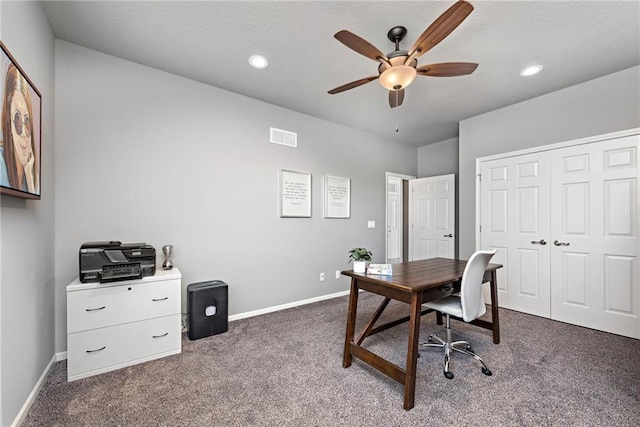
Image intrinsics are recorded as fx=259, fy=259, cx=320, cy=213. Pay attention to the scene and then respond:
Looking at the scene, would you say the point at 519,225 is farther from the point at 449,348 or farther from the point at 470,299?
the point at 449,348

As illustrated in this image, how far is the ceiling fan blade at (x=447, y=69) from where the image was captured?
1.89 m

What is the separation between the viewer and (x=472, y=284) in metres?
1.97

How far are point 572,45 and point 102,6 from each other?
12.5 feet

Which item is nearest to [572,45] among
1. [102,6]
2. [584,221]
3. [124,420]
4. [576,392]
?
[584,221]

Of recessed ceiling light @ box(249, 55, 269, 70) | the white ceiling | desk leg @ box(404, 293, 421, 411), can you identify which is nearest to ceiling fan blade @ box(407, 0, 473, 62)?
the white ceiling

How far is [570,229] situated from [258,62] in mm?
3907

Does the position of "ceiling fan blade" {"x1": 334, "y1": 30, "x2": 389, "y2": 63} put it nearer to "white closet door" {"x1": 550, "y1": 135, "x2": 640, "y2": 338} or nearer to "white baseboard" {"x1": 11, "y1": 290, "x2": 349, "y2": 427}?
"white closet door" {"x1": 550, "y1": 135, "x2": 640, "y2": 338}

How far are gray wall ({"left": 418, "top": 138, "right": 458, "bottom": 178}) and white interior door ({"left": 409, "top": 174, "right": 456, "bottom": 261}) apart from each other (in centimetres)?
31

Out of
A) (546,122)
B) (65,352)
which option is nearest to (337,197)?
(546,122)

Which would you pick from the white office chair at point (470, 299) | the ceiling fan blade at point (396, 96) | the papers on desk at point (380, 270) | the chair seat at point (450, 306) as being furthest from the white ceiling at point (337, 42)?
the chair seat at point (450, 306)

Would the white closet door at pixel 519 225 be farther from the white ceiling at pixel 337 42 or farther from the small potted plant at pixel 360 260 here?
the small potted plant at pixel 360 260

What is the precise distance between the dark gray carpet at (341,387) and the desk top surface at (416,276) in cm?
74

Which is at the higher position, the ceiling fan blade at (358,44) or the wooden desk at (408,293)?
the ceiling fan blade at (358,44)

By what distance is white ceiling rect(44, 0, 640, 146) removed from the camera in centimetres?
188
